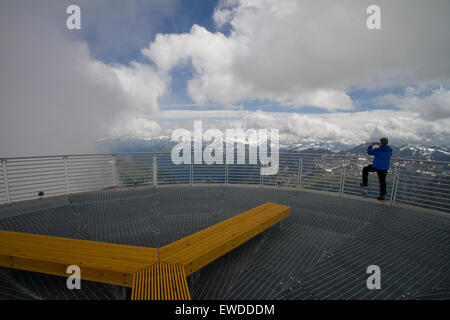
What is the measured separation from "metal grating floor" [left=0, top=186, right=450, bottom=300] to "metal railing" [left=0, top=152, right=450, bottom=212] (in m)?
0.47

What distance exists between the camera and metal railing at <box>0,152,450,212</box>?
17.4 feet

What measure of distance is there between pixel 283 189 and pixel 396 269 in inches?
166

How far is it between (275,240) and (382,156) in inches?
152

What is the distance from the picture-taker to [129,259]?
2.15 meters

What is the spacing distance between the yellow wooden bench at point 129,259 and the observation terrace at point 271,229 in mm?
269

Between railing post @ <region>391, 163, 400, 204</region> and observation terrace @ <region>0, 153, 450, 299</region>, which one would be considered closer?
observation terrace @ <region>0, 153, 450, 299</region>

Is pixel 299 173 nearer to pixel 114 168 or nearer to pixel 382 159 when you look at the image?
pixel 382 159

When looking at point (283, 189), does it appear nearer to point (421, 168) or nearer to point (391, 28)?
Result: point (421, 168)

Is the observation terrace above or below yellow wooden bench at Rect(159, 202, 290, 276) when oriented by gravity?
below

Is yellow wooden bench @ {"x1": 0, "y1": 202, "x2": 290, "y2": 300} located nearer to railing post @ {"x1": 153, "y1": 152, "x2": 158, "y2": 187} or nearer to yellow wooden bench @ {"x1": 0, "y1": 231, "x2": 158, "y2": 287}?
yellow wooden bench @ {"x1": 0, "y1": 231, "x2": 158, "y2": 287}

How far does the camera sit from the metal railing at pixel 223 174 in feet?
17.4

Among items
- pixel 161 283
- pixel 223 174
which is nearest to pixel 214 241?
pixel 161 283

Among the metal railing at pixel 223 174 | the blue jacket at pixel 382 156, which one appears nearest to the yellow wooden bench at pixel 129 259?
the metal railing at pixel 223 174

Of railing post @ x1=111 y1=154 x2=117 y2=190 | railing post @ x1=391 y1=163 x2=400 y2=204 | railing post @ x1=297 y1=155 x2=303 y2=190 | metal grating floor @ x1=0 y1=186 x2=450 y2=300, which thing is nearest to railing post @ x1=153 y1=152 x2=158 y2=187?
metal grating floor @ x1=0 y1=186 x2=450 y2=300
